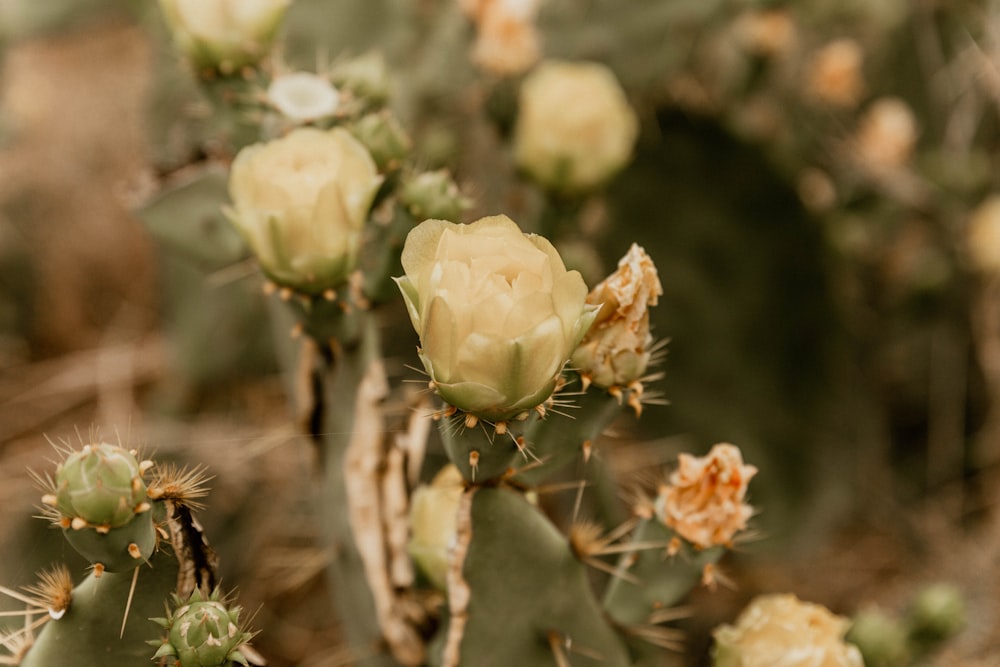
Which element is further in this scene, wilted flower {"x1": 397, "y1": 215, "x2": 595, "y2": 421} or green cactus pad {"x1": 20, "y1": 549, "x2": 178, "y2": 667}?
green cactus pad {"x1": 20, "y1": 549, "x2": 178, "y2": 667}

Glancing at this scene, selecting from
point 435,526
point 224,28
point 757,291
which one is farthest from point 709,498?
point 757,291

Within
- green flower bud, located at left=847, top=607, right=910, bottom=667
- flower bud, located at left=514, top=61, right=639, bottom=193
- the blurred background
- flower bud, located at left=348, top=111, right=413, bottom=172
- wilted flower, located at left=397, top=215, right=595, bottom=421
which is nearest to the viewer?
wilted flower, located at left=397, top=215, right=595, bottom=421

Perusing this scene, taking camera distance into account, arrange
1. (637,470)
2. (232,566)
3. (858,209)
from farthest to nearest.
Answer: (858,209) → (637,470) → (232,566)

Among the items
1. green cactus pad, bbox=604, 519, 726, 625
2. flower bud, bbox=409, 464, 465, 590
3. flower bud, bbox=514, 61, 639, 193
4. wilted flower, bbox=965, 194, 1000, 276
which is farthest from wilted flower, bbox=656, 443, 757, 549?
wilted flower, bbox=965, 194, 1000, 276

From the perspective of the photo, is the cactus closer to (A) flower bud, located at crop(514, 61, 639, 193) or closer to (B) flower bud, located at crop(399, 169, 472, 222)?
(B) flower bud, located at crop(399, 169, 472, 222)

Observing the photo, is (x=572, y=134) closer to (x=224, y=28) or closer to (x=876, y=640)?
(x=224, y=28)

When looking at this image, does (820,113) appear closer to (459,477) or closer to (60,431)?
(459,477)

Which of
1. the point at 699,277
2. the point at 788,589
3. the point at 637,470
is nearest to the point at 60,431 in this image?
the point at 637,470
